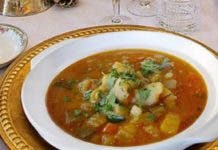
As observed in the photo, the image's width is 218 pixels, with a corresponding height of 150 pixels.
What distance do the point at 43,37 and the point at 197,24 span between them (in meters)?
0.43

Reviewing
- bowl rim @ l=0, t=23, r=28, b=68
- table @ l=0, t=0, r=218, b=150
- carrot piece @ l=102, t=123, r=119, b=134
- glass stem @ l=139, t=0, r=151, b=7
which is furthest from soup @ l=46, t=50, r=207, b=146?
glass stem @ l=139, t=0, r=151, b=7

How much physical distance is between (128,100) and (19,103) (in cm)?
23

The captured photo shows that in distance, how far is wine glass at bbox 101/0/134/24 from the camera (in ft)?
4.55

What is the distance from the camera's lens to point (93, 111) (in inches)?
36.9

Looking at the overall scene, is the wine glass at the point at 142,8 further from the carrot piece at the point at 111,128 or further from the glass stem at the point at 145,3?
the carrot piece at the point at 111,128

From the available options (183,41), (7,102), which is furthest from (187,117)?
(7,102)

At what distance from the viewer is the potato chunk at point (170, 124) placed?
878 millimetres

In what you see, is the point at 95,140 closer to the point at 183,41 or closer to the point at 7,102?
A: the point at 7,102

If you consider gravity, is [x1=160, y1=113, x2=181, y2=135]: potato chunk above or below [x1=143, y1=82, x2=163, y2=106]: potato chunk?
below

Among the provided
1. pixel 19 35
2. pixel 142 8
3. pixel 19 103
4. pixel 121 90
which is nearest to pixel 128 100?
→ pixel 121 90

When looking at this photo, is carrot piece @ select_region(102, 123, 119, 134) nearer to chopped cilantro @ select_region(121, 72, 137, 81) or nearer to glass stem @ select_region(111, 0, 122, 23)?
chopped cilantro @ select_region(121, 72, 137, 81)

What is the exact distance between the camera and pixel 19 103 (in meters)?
0.99

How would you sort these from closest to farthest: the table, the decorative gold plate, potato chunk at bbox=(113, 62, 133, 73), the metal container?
the decorative gold plate, potato chunk at bbox=(113, 62, 133, 73), the table, the metal container

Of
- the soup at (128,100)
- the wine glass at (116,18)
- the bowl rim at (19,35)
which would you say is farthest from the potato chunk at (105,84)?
the wine glass at (116,18)
